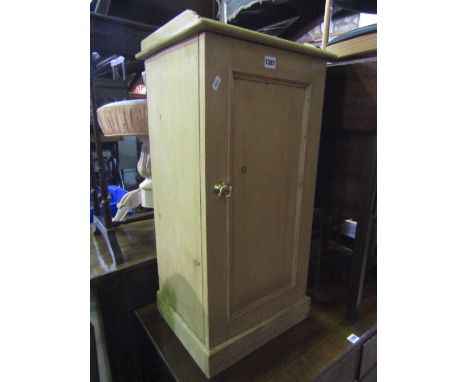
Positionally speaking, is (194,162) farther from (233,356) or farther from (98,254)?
(98,254)

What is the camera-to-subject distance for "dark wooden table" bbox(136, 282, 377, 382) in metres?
0.78

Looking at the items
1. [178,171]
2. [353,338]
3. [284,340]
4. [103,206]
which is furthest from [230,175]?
[103,206]

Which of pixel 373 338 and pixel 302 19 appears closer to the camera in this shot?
pixel 373 338

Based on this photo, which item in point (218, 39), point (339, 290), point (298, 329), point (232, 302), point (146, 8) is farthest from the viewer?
point (146, 8)

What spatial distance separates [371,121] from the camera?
78 centimetres

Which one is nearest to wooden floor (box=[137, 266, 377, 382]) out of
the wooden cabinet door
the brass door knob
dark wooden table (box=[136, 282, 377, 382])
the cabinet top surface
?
dark wooden table (box=[136, 282, 377, 382])

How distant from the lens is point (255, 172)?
0.70 metres

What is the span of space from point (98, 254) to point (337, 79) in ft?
3.78

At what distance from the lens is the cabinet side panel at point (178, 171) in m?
0.61

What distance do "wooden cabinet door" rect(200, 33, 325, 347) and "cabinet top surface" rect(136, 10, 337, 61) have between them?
15 mm

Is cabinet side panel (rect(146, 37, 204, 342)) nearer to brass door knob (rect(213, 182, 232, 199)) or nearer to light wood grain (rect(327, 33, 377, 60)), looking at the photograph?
brass door knob (rect(213, 182, 232, 199))

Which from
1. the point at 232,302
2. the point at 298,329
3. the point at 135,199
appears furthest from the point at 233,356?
the point at 135,199

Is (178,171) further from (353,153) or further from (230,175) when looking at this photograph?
(353,153)

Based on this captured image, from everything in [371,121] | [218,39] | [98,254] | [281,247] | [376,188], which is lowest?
[98,254]
